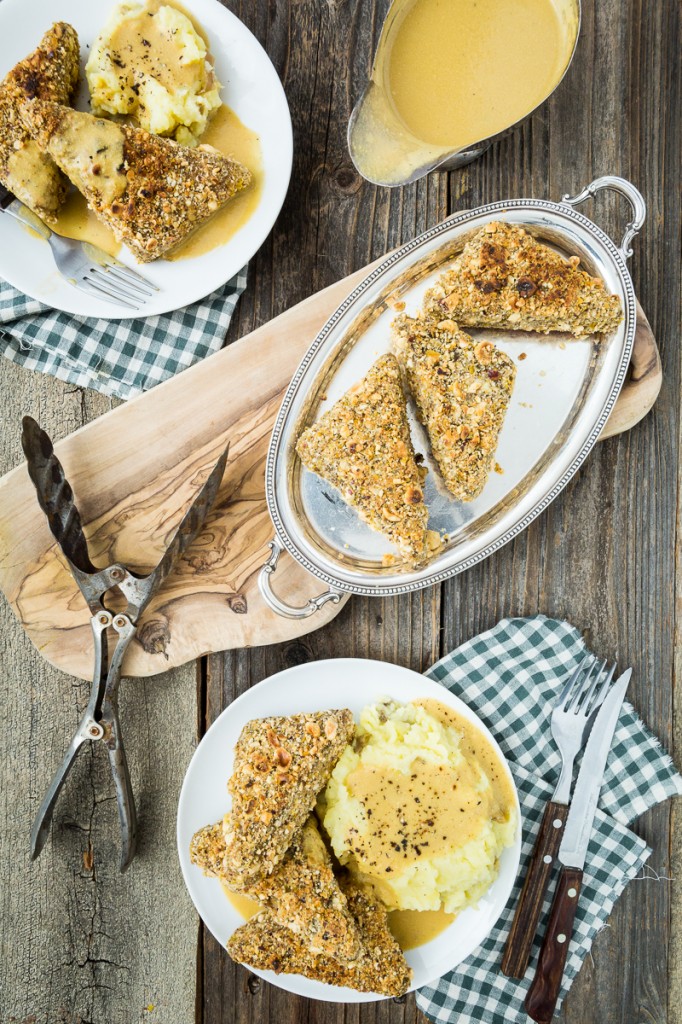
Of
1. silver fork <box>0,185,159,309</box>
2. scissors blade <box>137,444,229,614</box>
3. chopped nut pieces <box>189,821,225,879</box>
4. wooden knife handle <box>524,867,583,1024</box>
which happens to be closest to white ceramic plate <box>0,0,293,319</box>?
silver fork <box>0,185,159,309</box>

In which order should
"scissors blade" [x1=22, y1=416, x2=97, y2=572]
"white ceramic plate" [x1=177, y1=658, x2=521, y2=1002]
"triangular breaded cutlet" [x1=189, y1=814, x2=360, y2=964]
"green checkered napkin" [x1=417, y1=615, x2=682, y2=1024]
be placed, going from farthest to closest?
"green checkered napkin" [x1=417, y1=615, x2=682, y2=1024] → "white ceramic plate" [x1=177, y1=658, x2=521, y2=1002] → "scissors blade" [x1=22, y1=416, x2=97, y2=572] → "triangular breaded cutlet" [x1=189, y1=814, x2=360, y2=964]

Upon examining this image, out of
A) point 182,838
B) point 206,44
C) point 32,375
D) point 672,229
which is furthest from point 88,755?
point 672,229

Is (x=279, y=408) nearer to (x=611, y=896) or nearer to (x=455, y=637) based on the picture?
(x=455, y=637)

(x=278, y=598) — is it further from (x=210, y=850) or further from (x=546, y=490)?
(x=546, y=490)

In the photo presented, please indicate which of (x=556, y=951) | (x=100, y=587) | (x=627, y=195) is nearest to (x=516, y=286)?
(x=627, y=195)

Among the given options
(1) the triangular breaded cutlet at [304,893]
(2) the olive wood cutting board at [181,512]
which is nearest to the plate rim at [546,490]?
(2) the olive wood cutting board at [181,512]

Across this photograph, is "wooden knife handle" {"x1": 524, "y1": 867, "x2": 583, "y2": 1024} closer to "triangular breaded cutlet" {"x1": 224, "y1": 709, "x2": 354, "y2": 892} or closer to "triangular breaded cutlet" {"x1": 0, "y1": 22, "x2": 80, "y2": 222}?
"triangular breaded cutlet" {"x1": 224, "y1": 709, "x2": 354, "y2": 892}
